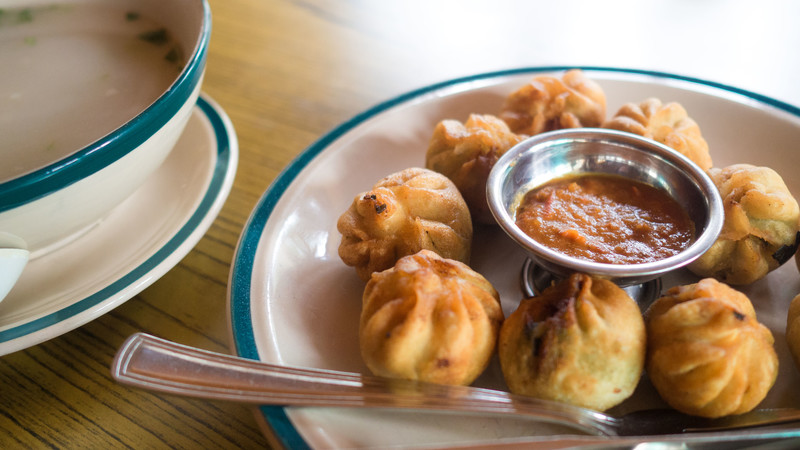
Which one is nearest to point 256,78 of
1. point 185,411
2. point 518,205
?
point 518,205

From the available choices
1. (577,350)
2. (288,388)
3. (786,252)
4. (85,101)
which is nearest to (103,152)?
(85,101)

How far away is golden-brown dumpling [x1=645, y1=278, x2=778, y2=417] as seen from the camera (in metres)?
1.61

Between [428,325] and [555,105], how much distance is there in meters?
1.40

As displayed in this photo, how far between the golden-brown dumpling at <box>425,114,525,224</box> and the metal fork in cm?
94

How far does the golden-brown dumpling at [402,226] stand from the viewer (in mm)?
2131

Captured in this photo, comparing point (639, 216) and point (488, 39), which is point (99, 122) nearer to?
point (639, 216)

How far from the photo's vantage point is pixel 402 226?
85.7 inches

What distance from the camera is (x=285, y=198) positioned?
96.8 inches

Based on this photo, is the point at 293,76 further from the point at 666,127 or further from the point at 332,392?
the point at 332,392

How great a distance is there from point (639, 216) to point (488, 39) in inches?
80.3

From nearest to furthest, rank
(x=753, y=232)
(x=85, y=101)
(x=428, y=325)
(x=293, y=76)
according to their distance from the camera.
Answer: (x=428, y=325) < (x=753, y=232) < (x=85, y=101) < (x=293, y=76)

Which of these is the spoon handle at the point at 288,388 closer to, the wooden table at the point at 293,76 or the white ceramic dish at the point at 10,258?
the wooden table at the point at 293,76

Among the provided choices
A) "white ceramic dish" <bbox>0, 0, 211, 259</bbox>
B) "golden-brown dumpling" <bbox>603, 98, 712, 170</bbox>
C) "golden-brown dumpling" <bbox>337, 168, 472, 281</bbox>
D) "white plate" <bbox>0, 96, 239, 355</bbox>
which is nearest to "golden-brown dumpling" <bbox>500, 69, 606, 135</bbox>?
"golden-brown dumpling" <bbox>603, 98, 712, 170</bbox>

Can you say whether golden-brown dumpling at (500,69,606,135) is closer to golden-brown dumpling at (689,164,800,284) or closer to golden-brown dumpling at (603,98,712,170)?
golden-brown dumpling at (603,98,712,170)
